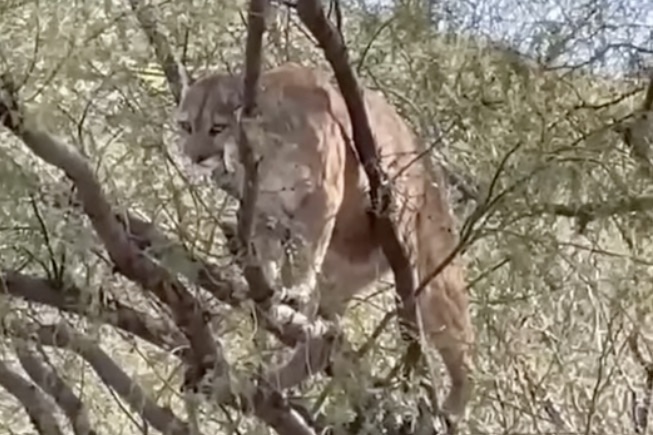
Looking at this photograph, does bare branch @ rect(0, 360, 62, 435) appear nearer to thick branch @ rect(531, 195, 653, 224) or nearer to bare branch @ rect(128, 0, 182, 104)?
bare branch @ rect(128, 0, 182, 104)

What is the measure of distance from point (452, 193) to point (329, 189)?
0.09m

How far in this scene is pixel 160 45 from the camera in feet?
2.83

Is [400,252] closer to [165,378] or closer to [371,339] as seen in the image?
[371,339]

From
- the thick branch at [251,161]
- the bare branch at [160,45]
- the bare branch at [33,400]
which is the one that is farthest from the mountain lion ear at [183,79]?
the bare branch at [33,400]

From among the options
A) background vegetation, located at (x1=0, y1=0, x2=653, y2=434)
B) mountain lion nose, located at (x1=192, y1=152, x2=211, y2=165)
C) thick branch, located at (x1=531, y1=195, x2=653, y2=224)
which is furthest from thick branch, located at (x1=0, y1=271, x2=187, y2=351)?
thick branch, located at (x1=531, y1=195, x2=653, y2=224)

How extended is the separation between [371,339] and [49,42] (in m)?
0.29

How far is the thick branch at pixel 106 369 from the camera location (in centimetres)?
81

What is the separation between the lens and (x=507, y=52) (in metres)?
0.87

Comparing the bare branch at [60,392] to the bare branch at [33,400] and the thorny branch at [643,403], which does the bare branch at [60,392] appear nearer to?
the bare branch at [33,400]

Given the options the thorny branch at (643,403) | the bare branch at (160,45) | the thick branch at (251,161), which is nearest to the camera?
the thick branch at (251,161)

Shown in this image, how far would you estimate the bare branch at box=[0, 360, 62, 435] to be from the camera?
0.85m

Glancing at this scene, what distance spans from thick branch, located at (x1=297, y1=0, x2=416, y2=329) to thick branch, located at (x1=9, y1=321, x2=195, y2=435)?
0.18m

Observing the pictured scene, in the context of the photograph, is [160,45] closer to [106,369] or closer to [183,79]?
[183,79]

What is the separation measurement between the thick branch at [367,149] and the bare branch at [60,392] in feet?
0.73
